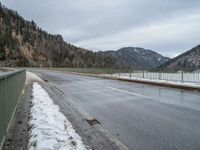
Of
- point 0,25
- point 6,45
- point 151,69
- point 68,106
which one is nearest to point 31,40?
point 0,25

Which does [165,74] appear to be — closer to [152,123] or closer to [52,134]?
[152,123]

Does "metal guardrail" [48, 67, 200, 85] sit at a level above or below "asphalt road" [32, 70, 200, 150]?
above

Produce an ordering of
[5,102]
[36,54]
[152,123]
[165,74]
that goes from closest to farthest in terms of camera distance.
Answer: [5,102] → [152,123] → [165,74] → [36,54]

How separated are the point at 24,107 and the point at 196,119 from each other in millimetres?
5996

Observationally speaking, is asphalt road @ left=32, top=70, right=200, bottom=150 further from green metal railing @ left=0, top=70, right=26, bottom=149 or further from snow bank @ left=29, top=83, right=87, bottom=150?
green metal railing @ left=0, top=70, right=26, bottom=149

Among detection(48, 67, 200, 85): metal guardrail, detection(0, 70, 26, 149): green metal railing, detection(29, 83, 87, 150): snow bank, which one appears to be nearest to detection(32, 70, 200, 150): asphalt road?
detection(29, 83, 87, 150): snow bank

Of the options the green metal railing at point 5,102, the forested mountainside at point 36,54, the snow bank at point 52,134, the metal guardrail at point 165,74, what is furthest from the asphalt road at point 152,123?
the forested mountainside at point 36,54

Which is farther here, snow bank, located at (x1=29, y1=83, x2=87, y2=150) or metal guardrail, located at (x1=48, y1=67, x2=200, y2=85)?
metal guardrail, located at (x1=48, y1=67, x2=200, y2=85)

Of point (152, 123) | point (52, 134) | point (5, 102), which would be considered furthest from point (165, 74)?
point (5, 102)

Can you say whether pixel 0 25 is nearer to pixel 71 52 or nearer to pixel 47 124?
pixel 71 52

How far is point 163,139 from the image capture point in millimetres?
5570

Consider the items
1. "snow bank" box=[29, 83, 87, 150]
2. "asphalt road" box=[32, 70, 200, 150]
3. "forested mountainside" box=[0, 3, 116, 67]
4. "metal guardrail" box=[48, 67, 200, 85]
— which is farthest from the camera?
"forested mountainside" box=[0, 3, 116, 67]

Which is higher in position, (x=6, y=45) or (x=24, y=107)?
(x=6, y=45)

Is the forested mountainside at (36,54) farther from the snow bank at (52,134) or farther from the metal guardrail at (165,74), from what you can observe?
the snow bank at (52,134)
